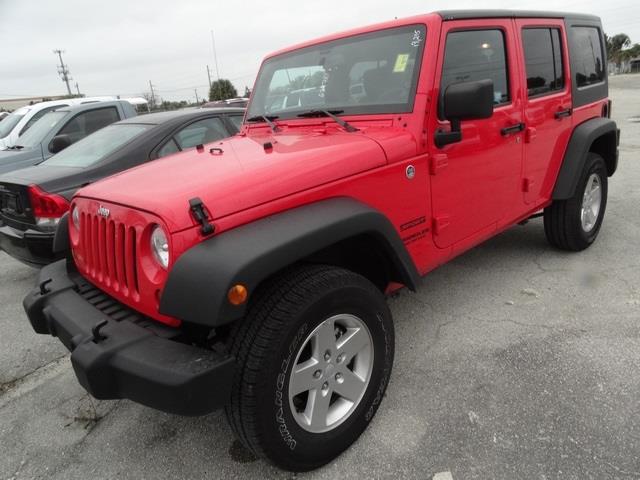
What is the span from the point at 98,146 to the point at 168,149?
0.75 m

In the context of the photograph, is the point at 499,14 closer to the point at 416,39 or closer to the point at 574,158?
the point at 416,39

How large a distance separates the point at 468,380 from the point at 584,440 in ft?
2.06

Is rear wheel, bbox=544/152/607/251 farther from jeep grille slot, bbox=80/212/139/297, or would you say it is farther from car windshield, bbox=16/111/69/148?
car windshield, bbox=16/111/69/148

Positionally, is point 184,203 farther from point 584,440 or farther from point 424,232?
point 584,440

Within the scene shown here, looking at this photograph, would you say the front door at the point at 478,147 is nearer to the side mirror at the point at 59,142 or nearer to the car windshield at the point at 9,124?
the side mirror at the point at 59,142

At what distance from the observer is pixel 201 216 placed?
176 cm

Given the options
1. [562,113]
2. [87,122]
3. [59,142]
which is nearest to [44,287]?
[562,113]

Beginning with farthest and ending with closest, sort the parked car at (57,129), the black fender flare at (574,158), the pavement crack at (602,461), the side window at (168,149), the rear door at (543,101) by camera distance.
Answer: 1. the parked car at (57,129)
2. the side window at (168,149)
3. the black fender flare at (574,158)
4. the rear door at (543,101)
5. the pavement crack at (602,461)

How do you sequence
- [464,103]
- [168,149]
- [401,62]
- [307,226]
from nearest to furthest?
[307,226] → [464,103] → [401,62] → [168,149]

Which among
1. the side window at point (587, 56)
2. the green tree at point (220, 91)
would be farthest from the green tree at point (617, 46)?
the side window at point (587, 56)

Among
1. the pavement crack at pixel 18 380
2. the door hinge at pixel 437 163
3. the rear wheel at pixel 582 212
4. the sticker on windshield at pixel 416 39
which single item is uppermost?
the sticker on windshield at pixel 416 39

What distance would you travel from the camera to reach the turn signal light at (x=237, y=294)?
5.38ft

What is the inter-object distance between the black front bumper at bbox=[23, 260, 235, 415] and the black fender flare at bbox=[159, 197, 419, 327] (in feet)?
0.51

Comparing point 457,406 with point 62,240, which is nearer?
point 457,406
